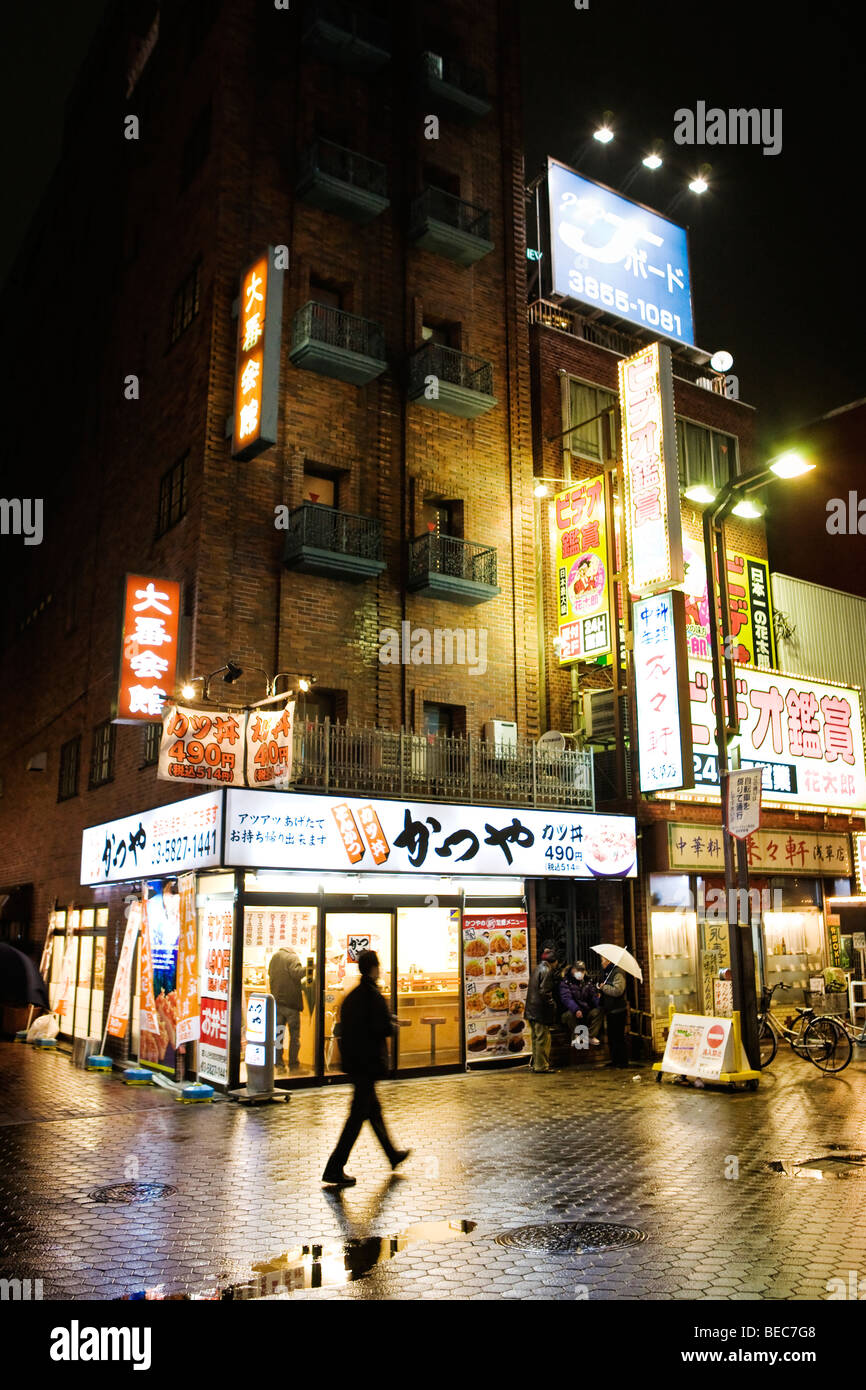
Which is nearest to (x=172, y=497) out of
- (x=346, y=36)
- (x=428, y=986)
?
(x=346, y=36)

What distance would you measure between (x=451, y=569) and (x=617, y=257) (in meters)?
12.3

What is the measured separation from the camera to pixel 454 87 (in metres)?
22.2

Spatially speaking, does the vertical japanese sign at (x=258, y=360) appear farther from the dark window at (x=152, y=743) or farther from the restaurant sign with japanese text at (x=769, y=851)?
the restaurant sign with japanese text at (x=769, y=851)

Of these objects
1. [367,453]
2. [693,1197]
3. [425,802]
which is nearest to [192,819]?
[425,802]

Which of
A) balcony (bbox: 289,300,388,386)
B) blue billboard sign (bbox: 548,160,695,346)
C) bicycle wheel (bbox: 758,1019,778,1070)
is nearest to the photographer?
A: bicycle wheel (bbox: 758,1019,778,1070)

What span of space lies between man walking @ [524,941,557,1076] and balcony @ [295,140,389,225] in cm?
1496

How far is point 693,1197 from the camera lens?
8922 millimetres

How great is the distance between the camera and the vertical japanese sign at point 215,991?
15.1 metres

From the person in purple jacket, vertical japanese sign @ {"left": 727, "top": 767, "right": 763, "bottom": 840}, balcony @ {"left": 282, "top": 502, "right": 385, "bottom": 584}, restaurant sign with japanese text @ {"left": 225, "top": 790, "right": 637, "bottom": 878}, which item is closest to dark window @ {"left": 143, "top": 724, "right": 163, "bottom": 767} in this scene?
balcony @ {"left": 282, "top": 502, "right": 385, "bottom": 584}

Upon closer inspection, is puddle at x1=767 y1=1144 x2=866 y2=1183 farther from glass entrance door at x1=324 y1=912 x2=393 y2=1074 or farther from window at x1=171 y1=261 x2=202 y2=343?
window at x1=171 y1=261 x2=202 y2=343

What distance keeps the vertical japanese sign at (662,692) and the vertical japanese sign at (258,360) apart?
757cm

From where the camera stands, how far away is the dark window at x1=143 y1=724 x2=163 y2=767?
19.4 meters

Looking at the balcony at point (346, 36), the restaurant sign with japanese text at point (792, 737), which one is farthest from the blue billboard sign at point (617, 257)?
the restaurant sign with japanese text at point (792, 737)

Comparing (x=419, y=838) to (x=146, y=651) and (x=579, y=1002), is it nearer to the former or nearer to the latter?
(x=579, y=1002)
